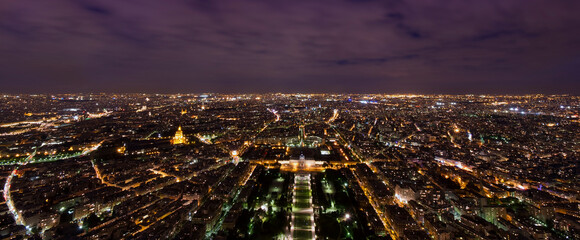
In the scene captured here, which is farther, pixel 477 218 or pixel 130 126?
pixel 130 126

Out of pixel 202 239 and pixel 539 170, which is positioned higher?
pixel 539 170

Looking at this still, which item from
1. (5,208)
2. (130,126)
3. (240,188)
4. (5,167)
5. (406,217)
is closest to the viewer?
(406,217)

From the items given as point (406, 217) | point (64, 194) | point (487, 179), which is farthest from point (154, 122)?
point (487, 179)

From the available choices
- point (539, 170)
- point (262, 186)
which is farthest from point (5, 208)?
point (539, 170)

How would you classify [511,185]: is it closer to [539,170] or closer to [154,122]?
[539,170]

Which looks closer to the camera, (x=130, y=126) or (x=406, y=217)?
(x=406, y=217)

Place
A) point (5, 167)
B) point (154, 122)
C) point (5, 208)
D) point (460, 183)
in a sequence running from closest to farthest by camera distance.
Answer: point (5, 208)
point (460, 183)
point (5, 167)
point (154, 122)

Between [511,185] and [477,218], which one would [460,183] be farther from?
[477,218]

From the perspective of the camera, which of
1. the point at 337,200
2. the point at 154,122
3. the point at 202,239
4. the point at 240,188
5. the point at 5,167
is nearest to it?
the point at 202,239

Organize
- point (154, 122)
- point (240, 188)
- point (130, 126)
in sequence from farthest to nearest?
point (154, 122), point (130, 126), point (240, 188)
